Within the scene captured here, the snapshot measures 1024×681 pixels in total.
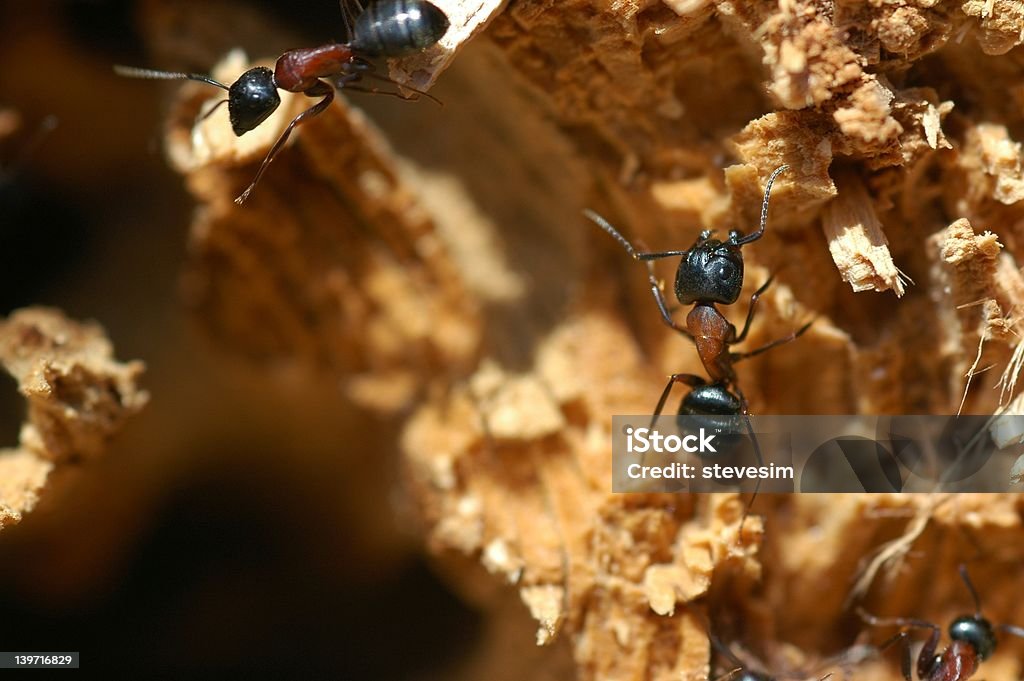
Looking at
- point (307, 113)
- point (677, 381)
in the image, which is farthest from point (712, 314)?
point (307, 113)

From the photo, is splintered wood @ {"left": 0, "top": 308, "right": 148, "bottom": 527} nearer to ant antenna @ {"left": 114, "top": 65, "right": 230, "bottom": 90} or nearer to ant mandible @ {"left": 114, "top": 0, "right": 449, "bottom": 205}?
ant mandible @ {"left": 114, "top": 0, "right": 449, "bottom": 205}

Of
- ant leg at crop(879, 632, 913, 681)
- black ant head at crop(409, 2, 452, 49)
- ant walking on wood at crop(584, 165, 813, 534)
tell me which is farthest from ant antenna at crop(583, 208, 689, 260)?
ant leg at crop(879, 632, 913, 681)

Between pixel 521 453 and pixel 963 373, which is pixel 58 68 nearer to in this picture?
pixel 521 453

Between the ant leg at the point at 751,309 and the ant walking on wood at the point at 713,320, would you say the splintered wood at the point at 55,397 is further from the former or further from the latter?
the ant leg at the point at 751,309

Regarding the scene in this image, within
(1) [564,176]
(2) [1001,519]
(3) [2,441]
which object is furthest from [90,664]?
(2) [1001,519]

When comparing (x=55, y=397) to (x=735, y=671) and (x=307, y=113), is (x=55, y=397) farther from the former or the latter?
(x=735, y=671)
